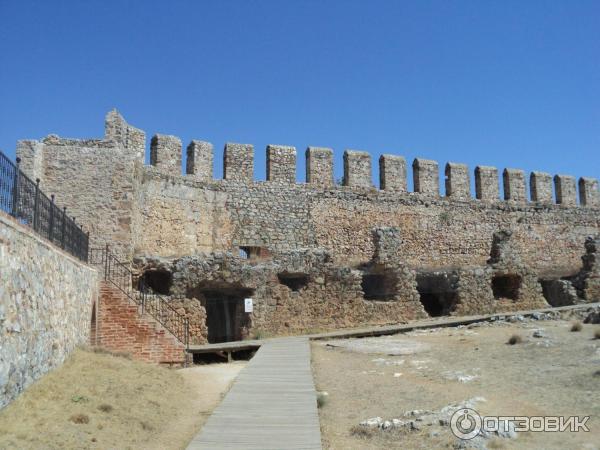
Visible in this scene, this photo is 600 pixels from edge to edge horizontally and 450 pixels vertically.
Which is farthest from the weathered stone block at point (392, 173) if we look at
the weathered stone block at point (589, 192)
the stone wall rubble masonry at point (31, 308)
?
the stone wall rubble masonry at point (31, 308)

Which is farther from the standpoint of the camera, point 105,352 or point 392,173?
point 392,173

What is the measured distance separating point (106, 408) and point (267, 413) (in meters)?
2.35

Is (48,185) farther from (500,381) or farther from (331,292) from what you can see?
(500,381)

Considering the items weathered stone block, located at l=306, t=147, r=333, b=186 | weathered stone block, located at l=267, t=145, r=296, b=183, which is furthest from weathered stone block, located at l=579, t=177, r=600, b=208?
weathered stone block, located at l=267, t=145, r=296, b=183

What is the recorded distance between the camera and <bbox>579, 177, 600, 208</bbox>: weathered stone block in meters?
28.1

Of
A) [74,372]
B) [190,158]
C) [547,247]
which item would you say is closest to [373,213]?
[190,158]

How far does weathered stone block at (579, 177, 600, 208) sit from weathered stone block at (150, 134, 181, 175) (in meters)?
20.2

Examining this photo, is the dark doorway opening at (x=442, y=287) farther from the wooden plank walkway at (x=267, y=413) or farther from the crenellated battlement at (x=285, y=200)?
the wooden plank walkway at (x=267, y=413)

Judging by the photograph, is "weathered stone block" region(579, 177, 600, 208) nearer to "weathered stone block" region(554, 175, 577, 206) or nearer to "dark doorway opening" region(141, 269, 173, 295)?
"weathered stone block" region(554, 175, 577, 206)

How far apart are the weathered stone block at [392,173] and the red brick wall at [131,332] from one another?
1298cm

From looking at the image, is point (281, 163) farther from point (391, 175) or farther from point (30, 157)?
point (30, 157)

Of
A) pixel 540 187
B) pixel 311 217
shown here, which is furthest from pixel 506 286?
pixel 311 217

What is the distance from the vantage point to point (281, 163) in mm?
22047

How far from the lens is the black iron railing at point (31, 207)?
7.31 m
